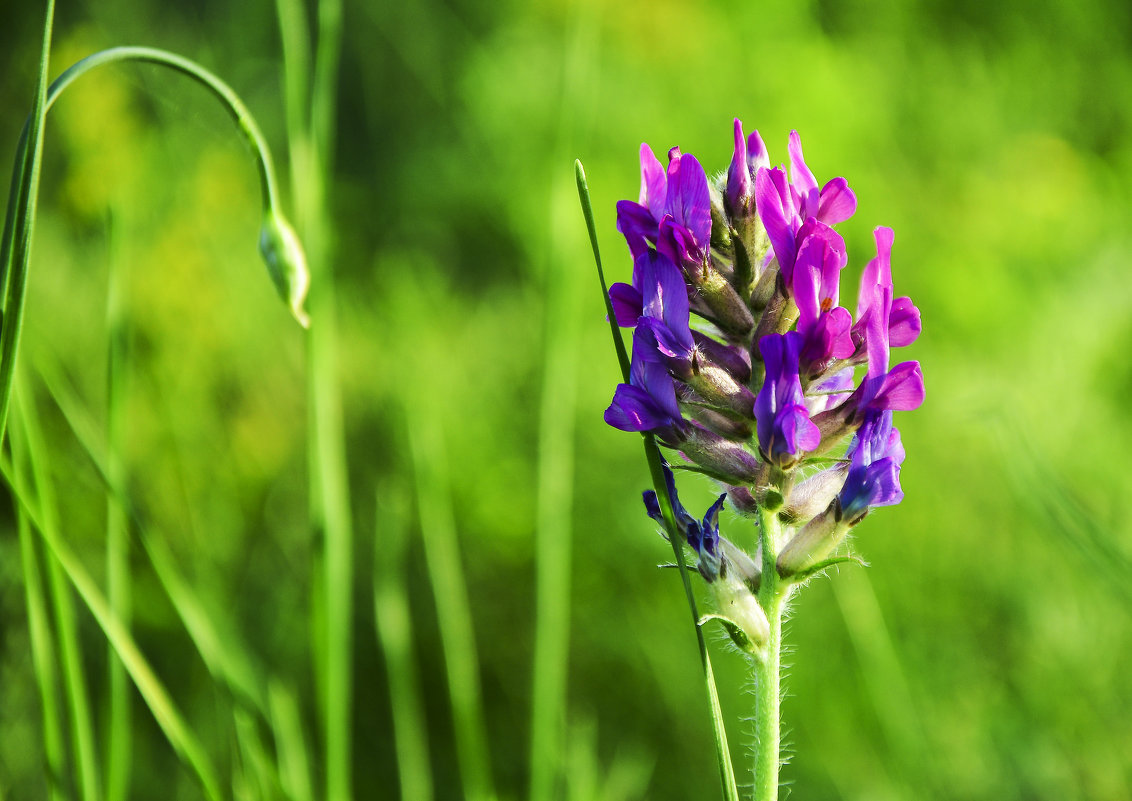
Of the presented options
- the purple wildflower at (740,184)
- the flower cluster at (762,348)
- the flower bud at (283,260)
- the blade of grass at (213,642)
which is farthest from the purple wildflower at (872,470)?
the blade of grass at (213,642)

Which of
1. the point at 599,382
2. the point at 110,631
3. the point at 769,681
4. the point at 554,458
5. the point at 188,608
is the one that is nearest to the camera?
the point at 769,681

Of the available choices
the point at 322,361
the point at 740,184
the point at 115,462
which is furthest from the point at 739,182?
the point at 115,462

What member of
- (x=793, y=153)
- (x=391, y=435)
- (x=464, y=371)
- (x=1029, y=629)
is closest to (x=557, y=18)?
(x=464, y=371)

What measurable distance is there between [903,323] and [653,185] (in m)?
0.12

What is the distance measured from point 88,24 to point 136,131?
1.85 feet

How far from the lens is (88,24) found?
7.76ft

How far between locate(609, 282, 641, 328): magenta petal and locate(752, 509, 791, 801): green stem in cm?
11

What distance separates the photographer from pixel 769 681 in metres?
0.34

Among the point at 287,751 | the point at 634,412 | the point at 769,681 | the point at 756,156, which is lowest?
the point at 287,751

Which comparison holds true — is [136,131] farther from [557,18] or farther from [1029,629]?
[1029,629]

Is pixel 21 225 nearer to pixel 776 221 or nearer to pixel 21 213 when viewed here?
pixel 21 213

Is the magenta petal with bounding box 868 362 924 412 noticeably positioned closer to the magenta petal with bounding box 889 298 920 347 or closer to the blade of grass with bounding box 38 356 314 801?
the magenta petal with bounding box 889 298 920 347

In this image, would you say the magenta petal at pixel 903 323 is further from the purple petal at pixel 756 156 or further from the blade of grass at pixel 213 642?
the blade of grass at pixel 213 642

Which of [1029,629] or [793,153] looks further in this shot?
[1029,629]
